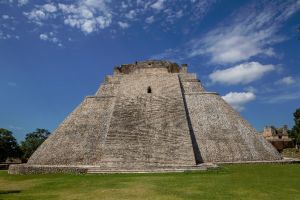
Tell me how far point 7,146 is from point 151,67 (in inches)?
617

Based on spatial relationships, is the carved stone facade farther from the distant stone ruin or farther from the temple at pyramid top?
the distant stone ruin

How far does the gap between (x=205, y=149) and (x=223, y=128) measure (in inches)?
74.3

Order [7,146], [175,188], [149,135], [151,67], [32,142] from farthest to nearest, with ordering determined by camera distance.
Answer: [32,142] → [7,146] → [151,67] → [149,135] → [175,188]

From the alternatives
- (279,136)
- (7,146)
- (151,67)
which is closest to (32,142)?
(7,146)

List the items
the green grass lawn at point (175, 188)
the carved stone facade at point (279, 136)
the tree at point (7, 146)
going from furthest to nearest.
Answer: the carved stone facade at point (279, 136)
the tree at point (7, 146)
the green grass lawn at point (175, 188)

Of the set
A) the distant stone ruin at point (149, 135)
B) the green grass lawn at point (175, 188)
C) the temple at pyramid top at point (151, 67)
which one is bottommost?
the green grass lawn at point (175, 188)

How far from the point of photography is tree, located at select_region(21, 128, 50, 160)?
3792cm

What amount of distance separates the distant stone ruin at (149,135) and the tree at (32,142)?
1991cm

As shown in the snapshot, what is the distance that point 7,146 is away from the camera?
3098 cm

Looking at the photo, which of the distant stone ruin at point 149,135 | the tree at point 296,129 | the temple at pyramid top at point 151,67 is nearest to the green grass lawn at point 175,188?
the distant stone ruin at point 149,135

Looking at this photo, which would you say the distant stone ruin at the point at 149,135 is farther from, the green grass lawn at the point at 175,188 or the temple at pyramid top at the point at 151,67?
the temple at pyramid top at the point at 151,67

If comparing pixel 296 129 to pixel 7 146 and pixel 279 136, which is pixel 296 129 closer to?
pixel 279 136

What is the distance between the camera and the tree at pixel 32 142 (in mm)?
37922

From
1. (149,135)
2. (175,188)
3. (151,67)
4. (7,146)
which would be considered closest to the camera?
(175,188)
